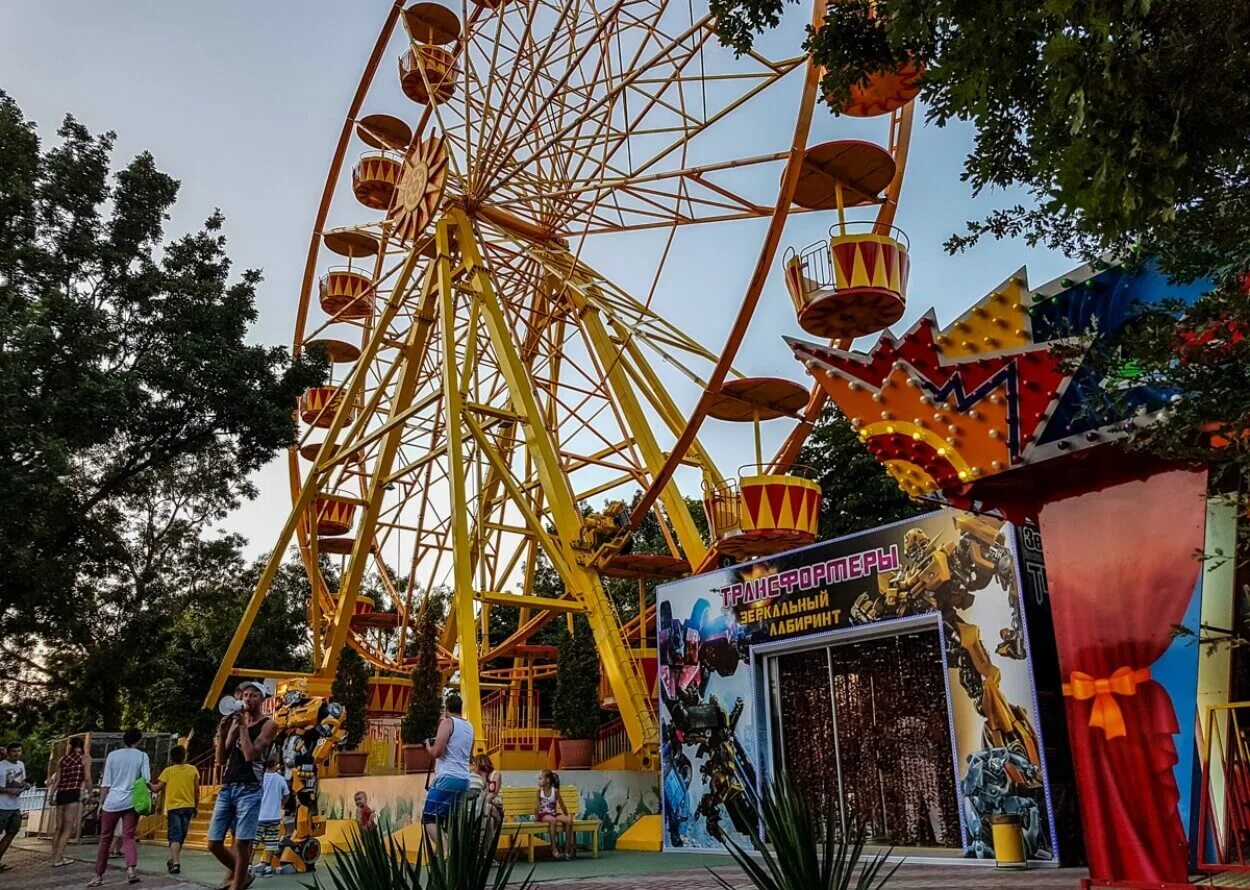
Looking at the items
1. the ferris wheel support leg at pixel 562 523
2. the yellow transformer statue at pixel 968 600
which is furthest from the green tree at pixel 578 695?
the yellow transformer statue at pixel 968 600

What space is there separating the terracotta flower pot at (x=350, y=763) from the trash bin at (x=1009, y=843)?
9349 millimetres

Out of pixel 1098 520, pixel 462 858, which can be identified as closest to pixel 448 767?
pixel 462 858

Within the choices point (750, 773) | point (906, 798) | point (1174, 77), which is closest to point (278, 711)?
point (750, 773)

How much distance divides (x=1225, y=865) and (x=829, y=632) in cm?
542

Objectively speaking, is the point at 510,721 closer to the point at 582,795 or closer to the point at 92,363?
the point at 582,795

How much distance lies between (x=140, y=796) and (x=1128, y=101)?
9623mm

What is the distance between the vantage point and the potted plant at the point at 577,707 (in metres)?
14.4

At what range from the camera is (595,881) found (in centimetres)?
855

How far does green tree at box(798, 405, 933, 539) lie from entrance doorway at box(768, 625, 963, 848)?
44.2ft

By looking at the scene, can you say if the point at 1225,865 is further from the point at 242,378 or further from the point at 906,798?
the point at 242,378

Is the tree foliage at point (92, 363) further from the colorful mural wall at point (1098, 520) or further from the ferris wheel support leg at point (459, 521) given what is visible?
the colorful mural wall at point (1098, 520)

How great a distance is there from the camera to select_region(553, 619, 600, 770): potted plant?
47.4 ft

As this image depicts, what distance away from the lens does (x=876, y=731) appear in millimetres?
10570

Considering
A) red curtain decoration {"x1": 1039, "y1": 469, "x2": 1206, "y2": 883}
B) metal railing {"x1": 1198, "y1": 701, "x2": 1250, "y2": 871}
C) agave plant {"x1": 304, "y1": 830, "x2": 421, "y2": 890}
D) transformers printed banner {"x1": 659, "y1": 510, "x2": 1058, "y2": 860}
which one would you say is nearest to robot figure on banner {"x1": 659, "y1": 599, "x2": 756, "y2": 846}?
transformers printed banner {"x1": 659, "y1": 510, "x2": 1058, "y2": 860}
